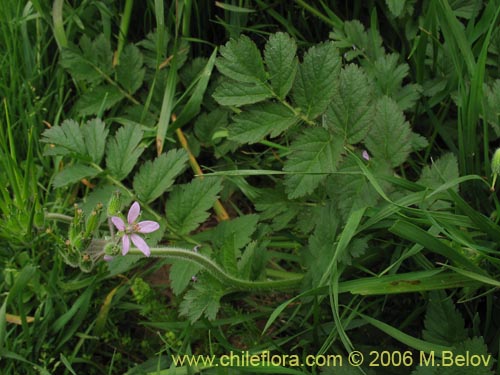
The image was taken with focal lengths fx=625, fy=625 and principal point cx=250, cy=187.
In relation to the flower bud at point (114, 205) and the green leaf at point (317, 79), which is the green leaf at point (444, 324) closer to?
the green leaf at point (317, 79)

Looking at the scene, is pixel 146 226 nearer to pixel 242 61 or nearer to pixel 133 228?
pixel 133 228

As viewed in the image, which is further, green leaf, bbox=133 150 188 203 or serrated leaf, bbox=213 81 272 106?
green leaf, bbox=133 150 188 203

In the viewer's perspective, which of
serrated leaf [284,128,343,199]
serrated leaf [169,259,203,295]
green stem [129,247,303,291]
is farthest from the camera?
serrated leaf [169,259,203,295]

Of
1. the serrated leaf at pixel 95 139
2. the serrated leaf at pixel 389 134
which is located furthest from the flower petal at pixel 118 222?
the serrated leaf at pixel 389 134

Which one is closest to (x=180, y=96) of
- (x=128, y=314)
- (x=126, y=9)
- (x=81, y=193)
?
(x=126, y=9)

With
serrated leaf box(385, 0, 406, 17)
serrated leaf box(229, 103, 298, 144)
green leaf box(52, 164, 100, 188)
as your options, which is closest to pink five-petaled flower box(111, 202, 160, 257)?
serrated leaf box(229, 103, 298, 144)

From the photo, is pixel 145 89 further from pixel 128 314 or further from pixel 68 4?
pixel 128 314

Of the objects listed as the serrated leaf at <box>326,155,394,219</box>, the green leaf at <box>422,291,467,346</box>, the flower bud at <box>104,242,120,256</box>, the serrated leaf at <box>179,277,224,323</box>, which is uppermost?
the serrated leaf at <box>326,155,394,219</box>

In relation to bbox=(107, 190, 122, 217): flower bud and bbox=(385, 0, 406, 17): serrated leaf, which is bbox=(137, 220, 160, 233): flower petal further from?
bbox=(385, 0, 406, 17): serrated leaf
